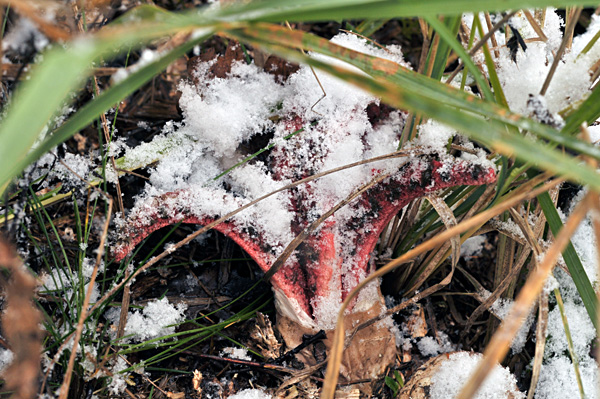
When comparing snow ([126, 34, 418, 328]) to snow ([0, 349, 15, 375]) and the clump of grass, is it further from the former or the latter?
snow ([0, 349, 15, 375])

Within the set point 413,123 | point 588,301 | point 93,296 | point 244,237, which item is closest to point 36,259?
point 93,296

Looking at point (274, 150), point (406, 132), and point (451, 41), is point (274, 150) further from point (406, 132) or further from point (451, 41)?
point (451, 41)

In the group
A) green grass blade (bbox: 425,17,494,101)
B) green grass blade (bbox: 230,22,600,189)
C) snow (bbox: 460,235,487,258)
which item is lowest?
green grass blade (bbox: 230,22,600,189)

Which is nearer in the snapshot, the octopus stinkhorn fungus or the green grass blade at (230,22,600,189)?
the green grass blade at (230,22,600,189)

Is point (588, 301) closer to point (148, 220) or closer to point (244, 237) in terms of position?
point (244, 237)

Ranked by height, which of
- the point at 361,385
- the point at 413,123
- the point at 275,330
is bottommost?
the point at 361,385

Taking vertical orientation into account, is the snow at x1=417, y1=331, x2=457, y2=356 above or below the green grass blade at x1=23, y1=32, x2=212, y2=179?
below

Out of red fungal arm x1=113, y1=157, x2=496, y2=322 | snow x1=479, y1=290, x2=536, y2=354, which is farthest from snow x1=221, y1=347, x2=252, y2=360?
snow x1=479, y1=290, x2=536, y2=354
